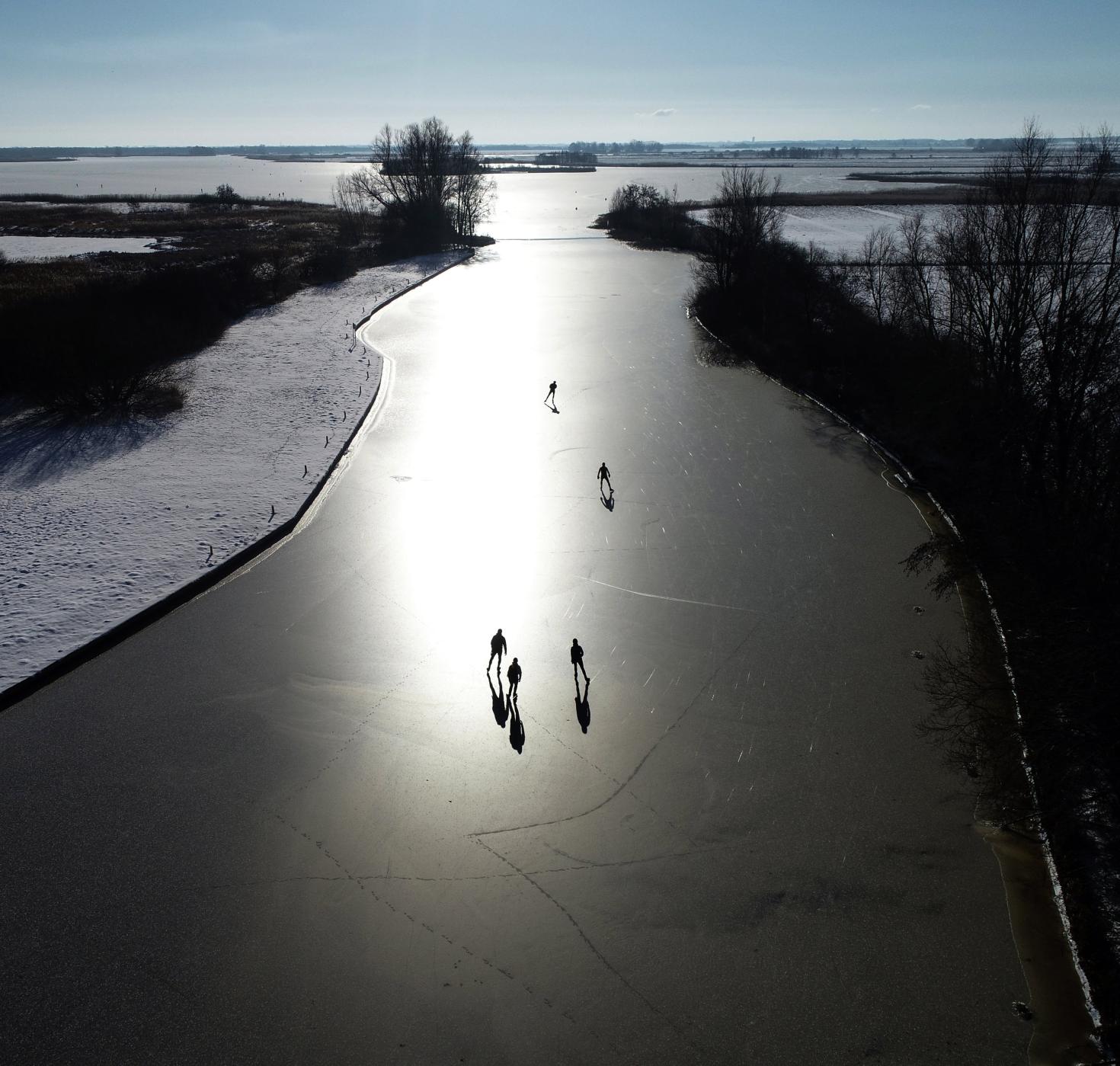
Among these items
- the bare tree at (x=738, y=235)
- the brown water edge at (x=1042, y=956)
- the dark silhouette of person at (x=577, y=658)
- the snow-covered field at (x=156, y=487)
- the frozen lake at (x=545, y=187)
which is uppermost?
the frozen lake at (x=545, y=187)

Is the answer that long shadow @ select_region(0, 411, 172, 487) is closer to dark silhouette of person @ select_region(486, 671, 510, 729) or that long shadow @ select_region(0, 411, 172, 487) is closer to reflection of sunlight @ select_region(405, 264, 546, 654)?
reflection of sunlight @ select_region(405, 264, 546, 654)

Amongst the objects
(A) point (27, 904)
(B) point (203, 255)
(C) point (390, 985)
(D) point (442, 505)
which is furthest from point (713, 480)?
(B) point (203, 255)

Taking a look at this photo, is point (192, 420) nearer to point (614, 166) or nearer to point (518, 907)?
point (518, 907)

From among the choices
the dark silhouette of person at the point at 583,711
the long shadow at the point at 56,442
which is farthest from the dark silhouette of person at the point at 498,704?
the long shadow at the point at 56,442

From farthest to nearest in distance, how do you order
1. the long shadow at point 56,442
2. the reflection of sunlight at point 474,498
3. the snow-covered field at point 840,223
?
1. the snow-covered field at point 840,223
2. the long shadow at point 56,442
3. the reflection of sunlight at point 474,498

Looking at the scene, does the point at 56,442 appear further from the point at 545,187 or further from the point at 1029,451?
the point at 545,187

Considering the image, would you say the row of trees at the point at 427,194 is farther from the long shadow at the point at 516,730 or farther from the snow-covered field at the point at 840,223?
the long shadow at the point at 516,730
